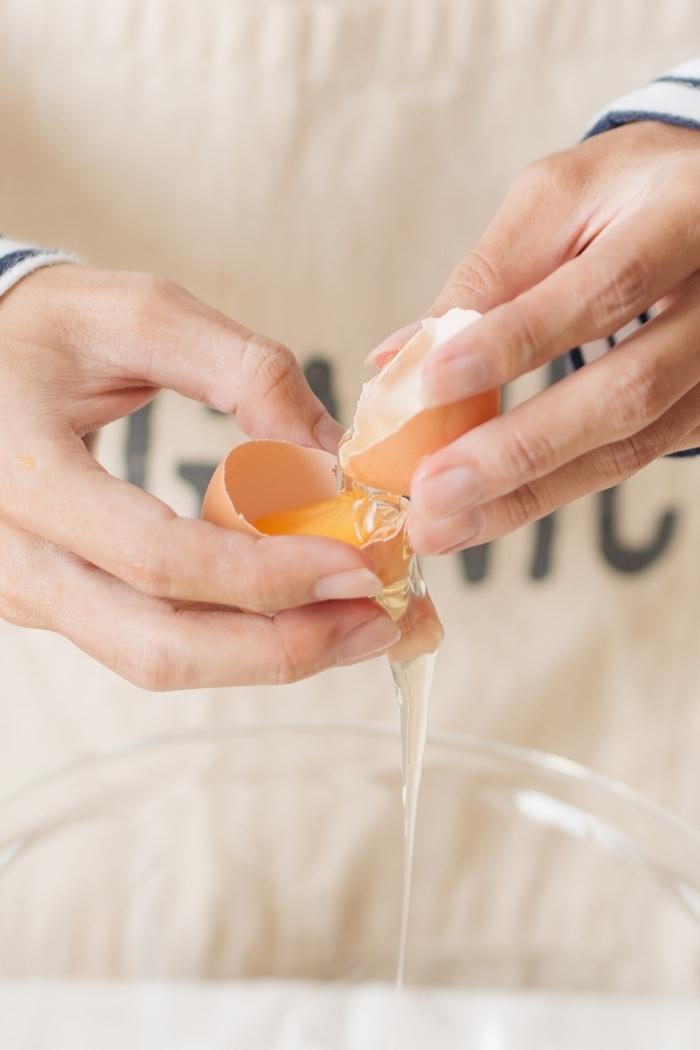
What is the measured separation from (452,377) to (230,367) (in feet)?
0.49

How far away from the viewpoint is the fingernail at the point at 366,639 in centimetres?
57

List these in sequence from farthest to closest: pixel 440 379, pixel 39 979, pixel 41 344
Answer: pixel 39 979 → pixel 41 344 → pixel 440 379

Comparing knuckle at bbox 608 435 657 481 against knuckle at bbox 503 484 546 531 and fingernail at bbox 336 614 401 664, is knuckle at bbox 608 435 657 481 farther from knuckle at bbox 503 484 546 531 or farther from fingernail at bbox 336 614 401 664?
fingernail at bbox 336 614 401 664

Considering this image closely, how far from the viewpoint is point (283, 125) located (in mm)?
897

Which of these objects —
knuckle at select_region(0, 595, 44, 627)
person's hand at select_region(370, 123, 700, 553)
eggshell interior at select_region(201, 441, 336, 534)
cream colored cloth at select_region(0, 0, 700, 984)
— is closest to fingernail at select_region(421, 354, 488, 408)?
person's hand at select_region(370, 123, 700, 553)

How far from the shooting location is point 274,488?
0.62 m

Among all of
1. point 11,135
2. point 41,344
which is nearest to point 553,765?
point 41,344

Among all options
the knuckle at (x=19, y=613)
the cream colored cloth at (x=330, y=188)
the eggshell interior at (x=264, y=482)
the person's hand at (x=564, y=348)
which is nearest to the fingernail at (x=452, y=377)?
the person's hand at (x=564, y=348)

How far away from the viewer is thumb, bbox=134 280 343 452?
1.99 feet

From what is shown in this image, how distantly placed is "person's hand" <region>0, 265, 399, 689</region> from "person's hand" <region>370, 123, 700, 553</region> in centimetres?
6

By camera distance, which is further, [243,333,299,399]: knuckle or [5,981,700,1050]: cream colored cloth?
[5,981,700,1050]: cream colored cloth

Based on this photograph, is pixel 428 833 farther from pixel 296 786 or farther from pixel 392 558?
pixel 392 558

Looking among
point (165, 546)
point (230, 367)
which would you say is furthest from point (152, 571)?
point (230, 367)

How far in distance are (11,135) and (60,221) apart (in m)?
0.07
